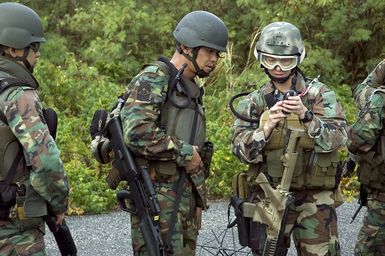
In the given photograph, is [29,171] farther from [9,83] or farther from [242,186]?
[242,186]

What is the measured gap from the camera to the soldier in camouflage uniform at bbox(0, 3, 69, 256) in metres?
3.86

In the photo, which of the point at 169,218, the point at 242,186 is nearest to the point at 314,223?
the point at 242,186

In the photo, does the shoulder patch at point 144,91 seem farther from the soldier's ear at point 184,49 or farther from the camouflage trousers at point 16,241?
the camouflage trousers at point 16,241

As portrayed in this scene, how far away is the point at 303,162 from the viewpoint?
4.66m

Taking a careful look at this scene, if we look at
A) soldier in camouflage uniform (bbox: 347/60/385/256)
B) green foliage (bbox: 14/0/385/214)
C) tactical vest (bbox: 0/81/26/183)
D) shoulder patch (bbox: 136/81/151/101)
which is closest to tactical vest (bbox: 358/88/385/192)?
soldier in camouflage uniform (bbox: 347/60/385/256)

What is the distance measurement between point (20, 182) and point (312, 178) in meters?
1.72

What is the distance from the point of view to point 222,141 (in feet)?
30.7

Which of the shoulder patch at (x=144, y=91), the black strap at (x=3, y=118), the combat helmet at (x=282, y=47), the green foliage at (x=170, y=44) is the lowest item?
the green foliage at (x=170, y=44)

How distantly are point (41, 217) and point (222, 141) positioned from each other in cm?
548

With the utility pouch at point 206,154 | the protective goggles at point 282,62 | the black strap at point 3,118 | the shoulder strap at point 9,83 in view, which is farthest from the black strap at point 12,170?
the protective goggles at point 282,62

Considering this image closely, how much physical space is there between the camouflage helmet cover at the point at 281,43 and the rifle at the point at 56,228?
4.47 feet

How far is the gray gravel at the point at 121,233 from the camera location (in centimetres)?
677

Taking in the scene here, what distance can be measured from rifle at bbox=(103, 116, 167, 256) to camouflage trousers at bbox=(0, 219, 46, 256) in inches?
25.6

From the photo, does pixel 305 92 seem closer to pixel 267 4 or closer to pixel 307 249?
pixel 307 249
